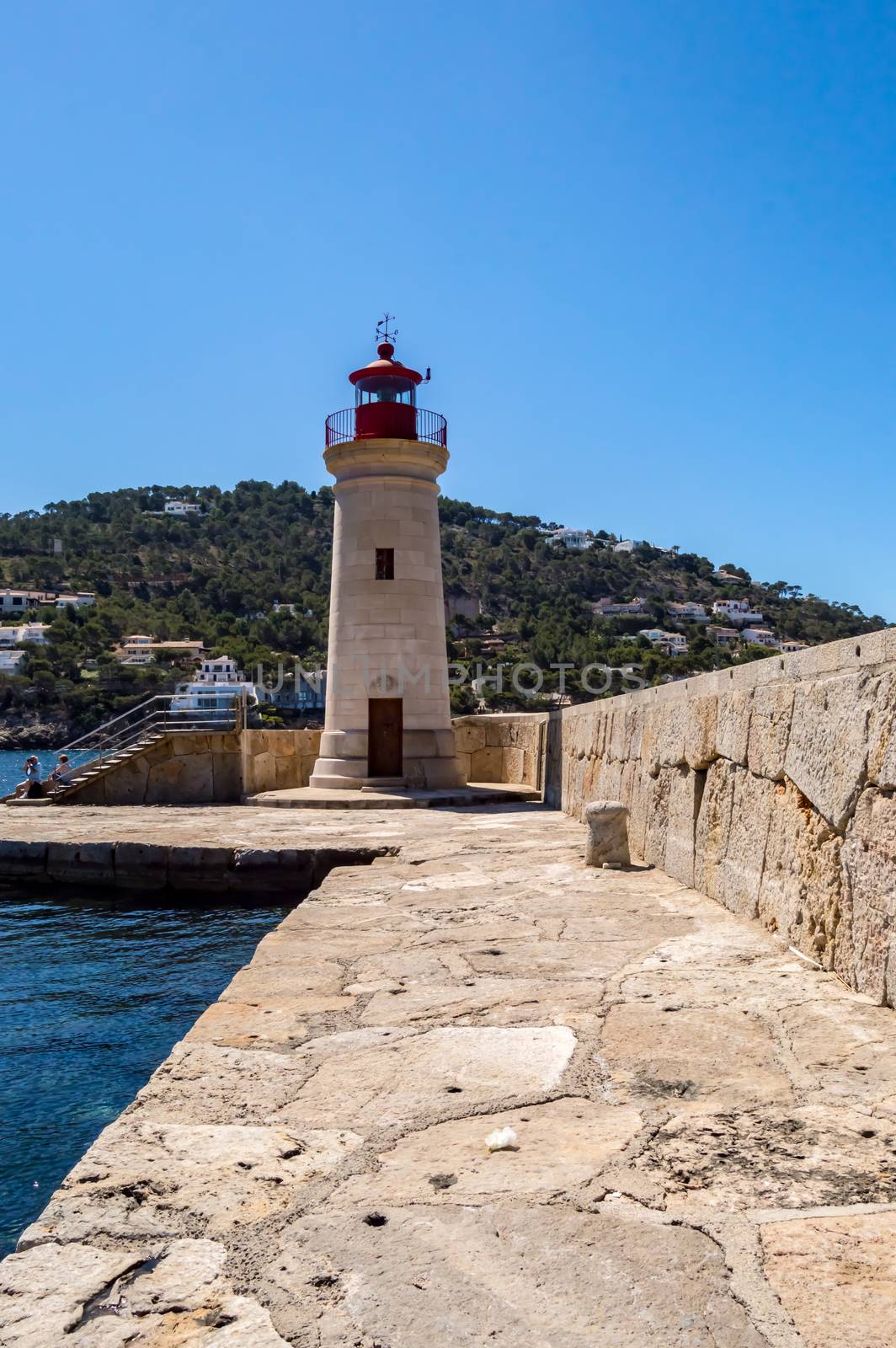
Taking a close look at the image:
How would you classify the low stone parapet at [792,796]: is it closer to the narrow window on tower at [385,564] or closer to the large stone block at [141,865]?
the large stone block at [141,865]

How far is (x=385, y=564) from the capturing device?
51.8 feet

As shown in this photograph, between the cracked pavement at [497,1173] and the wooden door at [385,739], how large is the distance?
38.9ft

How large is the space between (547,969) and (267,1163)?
6.17ft

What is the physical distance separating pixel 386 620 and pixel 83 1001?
9.85 metres

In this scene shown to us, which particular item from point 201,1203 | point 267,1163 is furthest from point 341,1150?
point 201,1203

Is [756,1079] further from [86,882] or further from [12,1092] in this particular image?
[86,882]

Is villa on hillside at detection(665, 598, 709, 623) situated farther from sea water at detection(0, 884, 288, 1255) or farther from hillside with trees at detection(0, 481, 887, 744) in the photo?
sea water at detection(0, 884, 288, 1255)

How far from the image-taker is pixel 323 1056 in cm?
303

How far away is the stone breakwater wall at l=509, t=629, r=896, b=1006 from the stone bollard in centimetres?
18

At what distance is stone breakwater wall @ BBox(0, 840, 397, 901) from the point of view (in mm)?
8984

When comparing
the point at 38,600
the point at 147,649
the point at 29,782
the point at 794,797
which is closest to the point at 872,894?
the point at 794,797

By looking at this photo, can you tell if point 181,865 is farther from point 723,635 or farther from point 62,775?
point 723,635

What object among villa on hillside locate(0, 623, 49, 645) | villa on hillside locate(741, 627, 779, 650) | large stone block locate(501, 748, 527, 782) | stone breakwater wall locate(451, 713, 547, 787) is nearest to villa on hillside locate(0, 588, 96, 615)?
villa on hillside locate(0, 623, 49, 645)

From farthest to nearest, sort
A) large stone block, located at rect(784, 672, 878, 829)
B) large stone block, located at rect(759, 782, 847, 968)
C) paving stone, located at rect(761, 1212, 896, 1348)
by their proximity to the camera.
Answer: large stone block, located at rect(759, 782, 847, 968)
large stone block, located at rect(784, 672, 878, 829)
paving stone, located at rect(761, 1212, 896, 1348)
